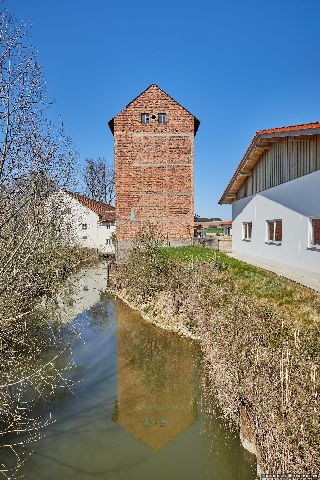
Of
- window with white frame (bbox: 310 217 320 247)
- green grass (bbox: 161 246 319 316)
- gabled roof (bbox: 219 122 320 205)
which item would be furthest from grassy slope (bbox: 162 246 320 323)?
gabled roof (bbox: 219 122 320 205)

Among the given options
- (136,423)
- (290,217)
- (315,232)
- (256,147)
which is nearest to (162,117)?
(256,147)

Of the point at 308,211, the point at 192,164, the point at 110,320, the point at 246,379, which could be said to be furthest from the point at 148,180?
the point at 246,379

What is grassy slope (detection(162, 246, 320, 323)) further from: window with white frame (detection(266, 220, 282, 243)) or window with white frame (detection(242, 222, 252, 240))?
window with white frame (detection(242, 222, 252, 240))

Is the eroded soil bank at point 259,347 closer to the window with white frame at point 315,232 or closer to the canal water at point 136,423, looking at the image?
the canal water at point 136,423

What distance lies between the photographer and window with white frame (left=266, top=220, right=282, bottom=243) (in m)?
14.5

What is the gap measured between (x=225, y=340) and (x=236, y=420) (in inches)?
70.0

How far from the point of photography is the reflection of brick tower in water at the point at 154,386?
278 inches

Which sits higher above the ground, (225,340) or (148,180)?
(148,180)

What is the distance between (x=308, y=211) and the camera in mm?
11453

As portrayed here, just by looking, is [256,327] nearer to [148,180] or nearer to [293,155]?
[293,155]

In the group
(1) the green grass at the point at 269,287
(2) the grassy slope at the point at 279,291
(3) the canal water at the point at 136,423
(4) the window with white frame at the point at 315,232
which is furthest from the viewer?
(4) the window with white frame at the point at 315,232

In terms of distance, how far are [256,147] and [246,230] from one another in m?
6.00

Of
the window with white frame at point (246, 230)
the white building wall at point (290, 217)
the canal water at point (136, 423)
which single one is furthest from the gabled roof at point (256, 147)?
the canal water at point (136, 423)

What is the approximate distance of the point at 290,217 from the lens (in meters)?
13.0
